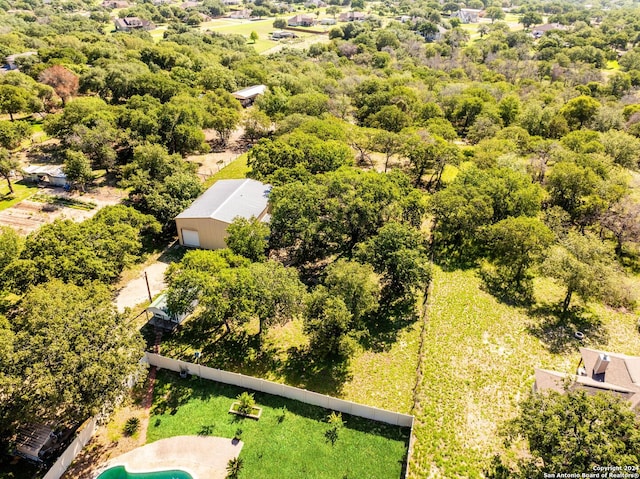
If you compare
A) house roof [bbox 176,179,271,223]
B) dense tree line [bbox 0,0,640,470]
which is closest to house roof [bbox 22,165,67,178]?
dense tree line [bbox 0,0,640,470]

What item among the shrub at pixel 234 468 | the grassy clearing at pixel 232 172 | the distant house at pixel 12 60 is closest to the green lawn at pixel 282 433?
the shrub at pixel 234 468

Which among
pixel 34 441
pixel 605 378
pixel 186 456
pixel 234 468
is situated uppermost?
pixel 605 378

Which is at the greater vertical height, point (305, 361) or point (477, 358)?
point (477, 358)

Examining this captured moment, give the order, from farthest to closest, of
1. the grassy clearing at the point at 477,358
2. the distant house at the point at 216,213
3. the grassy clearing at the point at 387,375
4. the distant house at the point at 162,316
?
the distant house at the point at 216,213
the distant house at the point at 162,316
the grassy clearing at the point at 387,375
the grassy clearing at the point at 477,358

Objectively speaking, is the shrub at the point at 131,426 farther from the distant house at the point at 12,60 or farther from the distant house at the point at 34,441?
the distant house at the point at 12,60

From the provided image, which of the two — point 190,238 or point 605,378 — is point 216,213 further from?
point 605,378

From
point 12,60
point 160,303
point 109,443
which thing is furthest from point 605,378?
point 12,60

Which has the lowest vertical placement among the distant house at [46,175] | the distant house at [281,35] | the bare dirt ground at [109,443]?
the bare dirt ground at [109,443]
